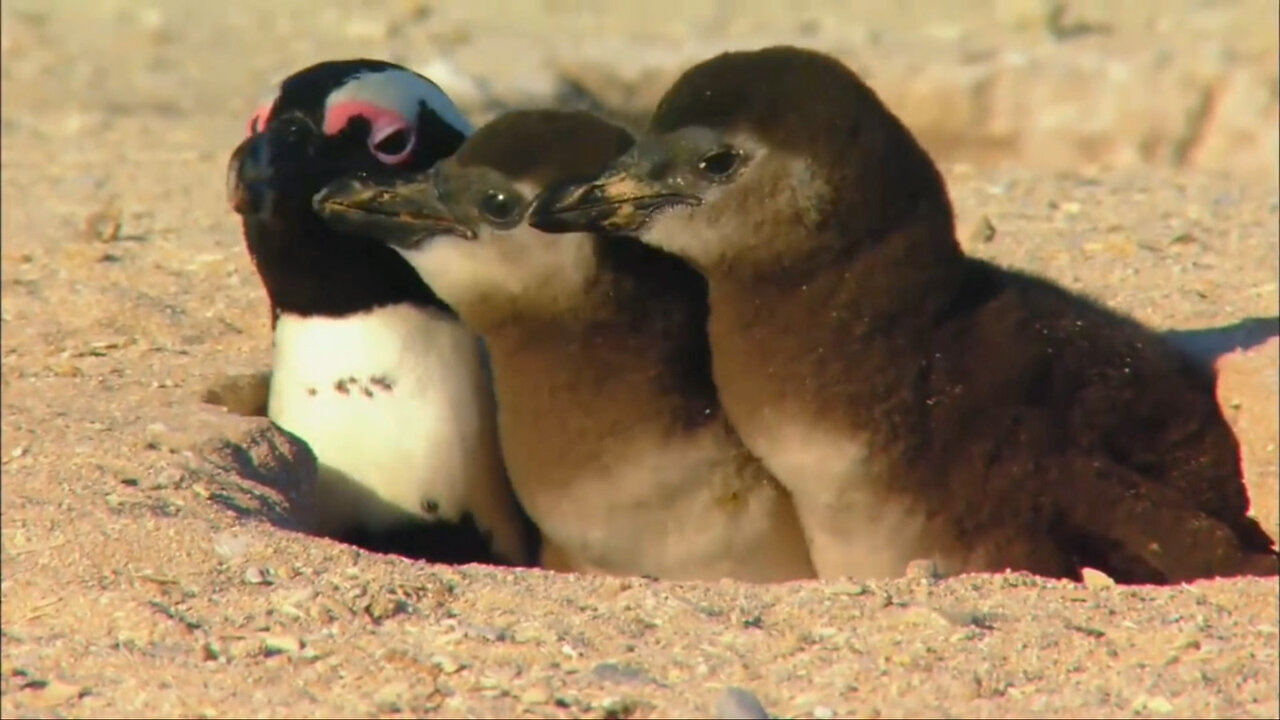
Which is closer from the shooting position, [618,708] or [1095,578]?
[618,708]

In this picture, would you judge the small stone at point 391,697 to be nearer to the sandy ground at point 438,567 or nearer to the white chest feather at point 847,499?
the sandy ground at point 438,567

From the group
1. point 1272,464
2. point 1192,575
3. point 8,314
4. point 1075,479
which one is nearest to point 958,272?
point 1075,479

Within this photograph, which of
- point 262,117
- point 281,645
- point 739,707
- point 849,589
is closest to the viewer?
point 739,707

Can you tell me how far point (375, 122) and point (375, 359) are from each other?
1.73ft

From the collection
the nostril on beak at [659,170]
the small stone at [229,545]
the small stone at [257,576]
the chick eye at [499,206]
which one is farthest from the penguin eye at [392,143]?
the small stone at [257,576]

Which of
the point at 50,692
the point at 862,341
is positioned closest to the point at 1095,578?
the point at 862,341

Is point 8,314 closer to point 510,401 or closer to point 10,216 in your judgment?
point 10,216

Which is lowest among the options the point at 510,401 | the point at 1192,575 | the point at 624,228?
the point at 1192,575

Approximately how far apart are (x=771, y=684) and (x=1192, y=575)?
1.60m

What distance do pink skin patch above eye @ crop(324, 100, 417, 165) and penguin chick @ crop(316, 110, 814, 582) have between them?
0.76 feet

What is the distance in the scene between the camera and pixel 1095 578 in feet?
16.4

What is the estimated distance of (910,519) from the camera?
5020 millimetres

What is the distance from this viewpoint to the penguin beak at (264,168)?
5.40 m

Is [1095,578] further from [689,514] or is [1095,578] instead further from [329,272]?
[329,272]
